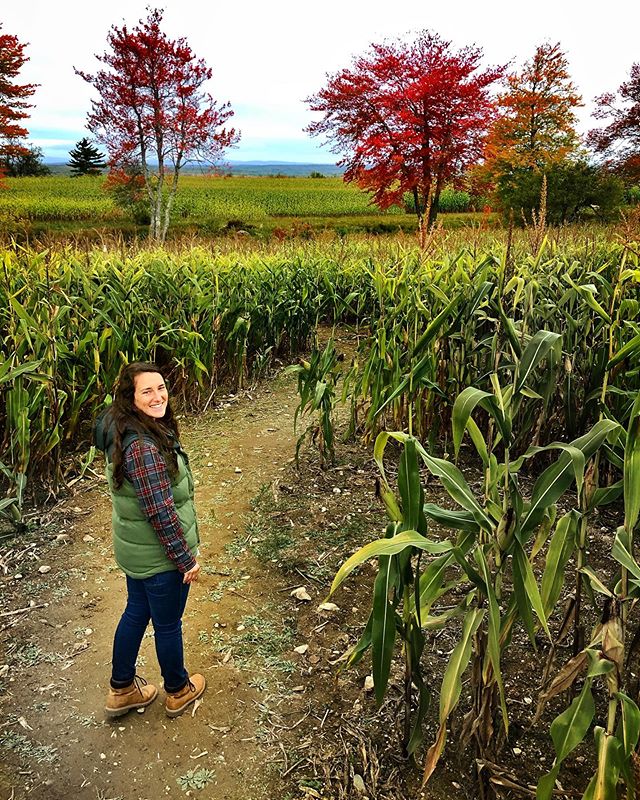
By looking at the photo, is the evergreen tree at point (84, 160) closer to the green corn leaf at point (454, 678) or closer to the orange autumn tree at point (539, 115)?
the orange autumn tree at point (539, 115)

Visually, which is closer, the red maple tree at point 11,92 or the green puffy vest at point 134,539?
the green puffy vest at point 134,539

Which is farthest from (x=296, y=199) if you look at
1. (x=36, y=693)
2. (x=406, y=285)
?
(x=36, y=693)

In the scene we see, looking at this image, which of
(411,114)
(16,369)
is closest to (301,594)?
(16,369)

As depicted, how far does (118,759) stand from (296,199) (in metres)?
31.6

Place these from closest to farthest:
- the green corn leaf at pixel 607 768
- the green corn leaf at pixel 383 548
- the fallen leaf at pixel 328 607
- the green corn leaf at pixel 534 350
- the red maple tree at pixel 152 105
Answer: the green corn leaf at pixel 607 768
the green corn leaf at pixel 383 548
the green corn leaf at pixel 534 350
the fallen leaf at pixel 328 607
the red maple tree at pixel 152 105

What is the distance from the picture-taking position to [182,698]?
1.94m

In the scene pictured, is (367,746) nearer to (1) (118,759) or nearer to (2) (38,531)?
(1) (118,759)

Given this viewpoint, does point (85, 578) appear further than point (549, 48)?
No

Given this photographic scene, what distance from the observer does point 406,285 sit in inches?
155

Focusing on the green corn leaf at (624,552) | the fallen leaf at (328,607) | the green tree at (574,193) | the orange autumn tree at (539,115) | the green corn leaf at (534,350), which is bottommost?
the fallen leaf at (328,607)

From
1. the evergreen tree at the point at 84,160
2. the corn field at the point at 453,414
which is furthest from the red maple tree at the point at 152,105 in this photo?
the evergreen tree at the point at 84,160

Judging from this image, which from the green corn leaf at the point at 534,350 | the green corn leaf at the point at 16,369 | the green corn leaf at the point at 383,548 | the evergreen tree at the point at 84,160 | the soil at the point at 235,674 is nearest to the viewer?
the green corn leaf at the point at 383,548

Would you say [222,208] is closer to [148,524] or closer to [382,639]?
[148,524]

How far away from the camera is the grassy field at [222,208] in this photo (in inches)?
866
